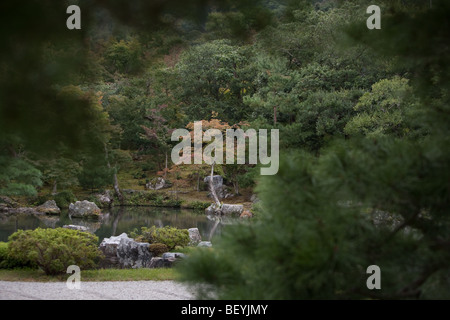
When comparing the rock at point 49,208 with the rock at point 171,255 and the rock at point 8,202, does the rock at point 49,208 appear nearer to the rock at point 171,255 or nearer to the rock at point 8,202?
the rock at point 8,202

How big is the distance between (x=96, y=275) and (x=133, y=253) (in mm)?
1840

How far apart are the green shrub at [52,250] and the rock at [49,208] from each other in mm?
9225

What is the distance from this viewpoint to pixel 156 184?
19.9 metres

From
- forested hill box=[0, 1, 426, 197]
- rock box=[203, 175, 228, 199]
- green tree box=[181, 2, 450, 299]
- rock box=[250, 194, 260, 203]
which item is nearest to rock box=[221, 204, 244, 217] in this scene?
rock box=[250, 194, 260, 203]

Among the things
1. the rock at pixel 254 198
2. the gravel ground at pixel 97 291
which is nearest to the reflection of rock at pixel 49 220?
the rock at pixel 254 198

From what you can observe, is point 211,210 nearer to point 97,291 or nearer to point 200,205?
point 200,205

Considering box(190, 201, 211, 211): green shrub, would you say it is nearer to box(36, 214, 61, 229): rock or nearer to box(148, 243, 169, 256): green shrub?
box(36, 214, 61, 229): rock

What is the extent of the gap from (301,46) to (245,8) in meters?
16.5

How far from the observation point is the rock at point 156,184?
1978cm

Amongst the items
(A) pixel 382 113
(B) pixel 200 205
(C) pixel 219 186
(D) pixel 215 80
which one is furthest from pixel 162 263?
(D) pixel 215 80

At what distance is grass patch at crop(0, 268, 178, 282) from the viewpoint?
612 centimetres

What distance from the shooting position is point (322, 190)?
6.45 feet

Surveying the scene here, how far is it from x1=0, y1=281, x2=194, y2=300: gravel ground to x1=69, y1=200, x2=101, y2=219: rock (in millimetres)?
9520
